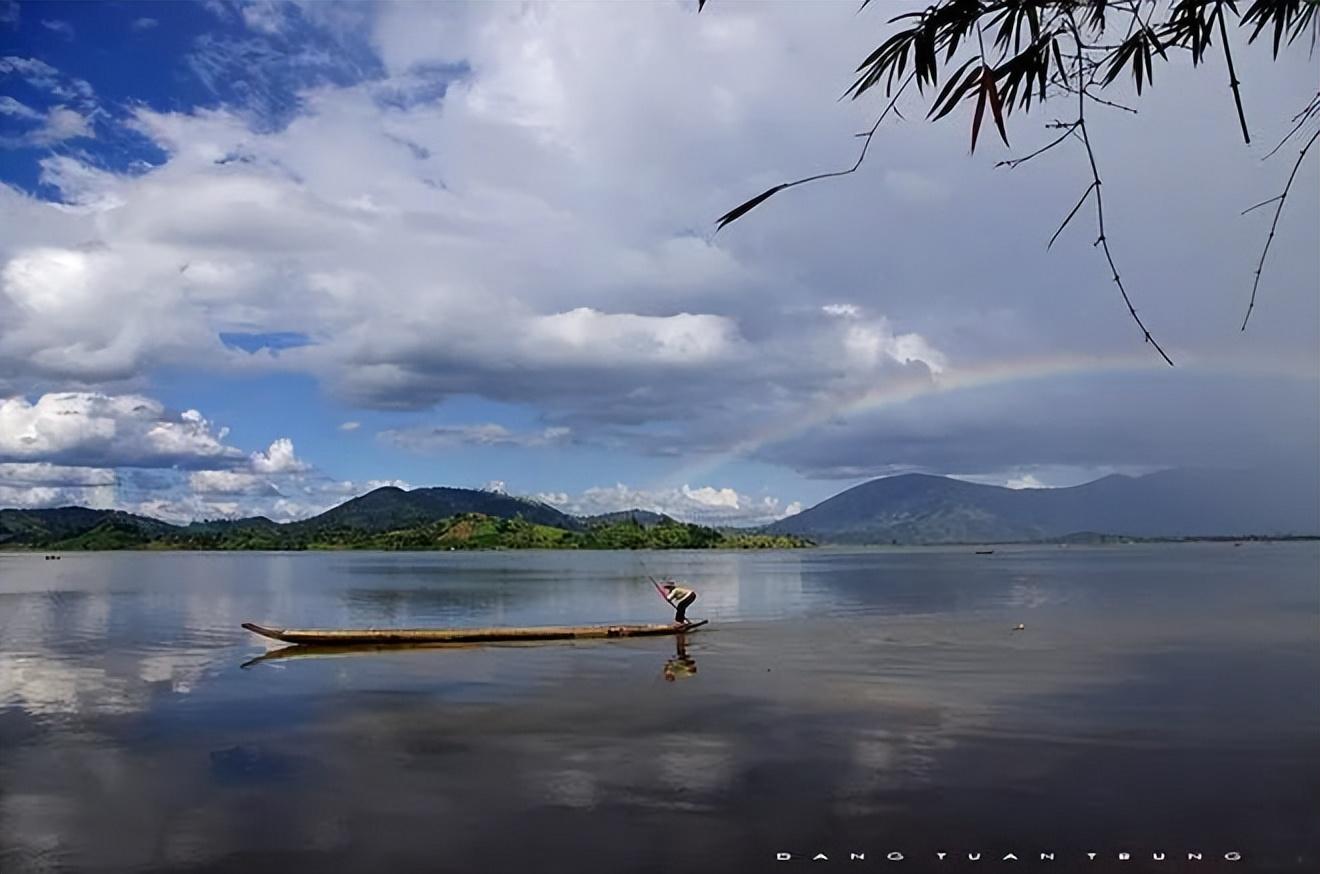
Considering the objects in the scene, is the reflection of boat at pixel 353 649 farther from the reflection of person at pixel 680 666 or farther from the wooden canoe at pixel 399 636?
the reflection of person at pixel 680 666

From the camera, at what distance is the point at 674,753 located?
1675cm

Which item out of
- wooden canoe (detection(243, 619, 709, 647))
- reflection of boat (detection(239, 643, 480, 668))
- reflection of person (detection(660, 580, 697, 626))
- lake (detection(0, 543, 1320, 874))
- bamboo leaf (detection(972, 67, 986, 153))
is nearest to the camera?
bamboo leaf (detection(972, 67, 986, 153))

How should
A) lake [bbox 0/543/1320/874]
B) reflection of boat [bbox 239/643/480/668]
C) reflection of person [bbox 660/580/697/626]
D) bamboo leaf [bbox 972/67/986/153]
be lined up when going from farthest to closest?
reflection of person [bbox 660/580/697/626] < reflection of boat [bbox 239/643/480/668] < lake [bbox 0/543/1320/874] < bamboo leaf [bbox 972/67/986/153]

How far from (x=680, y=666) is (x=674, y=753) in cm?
1135

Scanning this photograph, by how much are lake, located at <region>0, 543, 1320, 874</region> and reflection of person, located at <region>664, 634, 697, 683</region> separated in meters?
0.17

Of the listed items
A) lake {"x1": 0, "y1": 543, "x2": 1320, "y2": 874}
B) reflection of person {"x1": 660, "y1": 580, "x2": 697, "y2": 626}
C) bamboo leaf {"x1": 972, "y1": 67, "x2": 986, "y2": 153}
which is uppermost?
bamboo leaf {"x1": 972, "y1": 67, "x2": 986, "y2": 153}

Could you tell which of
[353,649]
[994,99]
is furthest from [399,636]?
[994,99]

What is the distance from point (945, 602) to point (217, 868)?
4764 centimetres

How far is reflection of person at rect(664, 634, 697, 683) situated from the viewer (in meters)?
26.3

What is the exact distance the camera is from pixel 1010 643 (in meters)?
33.4

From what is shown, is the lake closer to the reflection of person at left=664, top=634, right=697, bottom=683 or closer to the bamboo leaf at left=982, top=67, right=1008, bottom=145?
the reflection of person at left=664, top=634, right=697, bottom=683

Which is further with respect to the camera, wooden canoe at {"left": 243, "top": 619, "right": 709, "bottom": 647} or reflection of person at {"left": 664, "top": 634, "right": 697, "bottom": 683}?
wooden canoe at {"left": 243, "top": 619, "right": 709, "bottom": 647}

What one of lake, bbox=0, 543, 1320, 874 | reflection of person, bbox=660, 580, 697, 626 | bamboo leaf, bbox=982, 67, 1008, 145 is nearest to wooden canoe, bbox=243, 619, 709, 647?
lake, bbox=0, 543, 1320, 874

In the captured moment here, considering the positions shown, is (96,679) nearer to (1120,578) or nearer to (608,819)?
(608,819)
